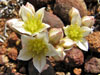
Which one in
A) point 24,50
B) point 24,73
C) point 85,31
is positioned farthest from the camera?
point 24,73

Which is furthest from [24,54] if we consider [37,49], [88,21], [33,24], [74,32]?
[88,21]

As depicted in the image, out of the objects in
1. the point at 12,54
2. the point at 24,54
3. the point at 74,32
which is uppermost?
the point at 74,32

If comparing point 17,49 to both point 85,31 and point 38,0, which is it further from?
point 85,31

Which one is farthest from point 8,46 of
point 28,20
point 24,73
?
point 28,20

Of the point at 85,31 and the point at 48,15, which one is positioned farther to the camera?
the point at 48,15

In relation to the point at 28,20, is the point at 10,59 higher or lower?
lower

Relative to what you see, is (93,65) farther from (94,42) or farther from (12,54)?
(12,54)

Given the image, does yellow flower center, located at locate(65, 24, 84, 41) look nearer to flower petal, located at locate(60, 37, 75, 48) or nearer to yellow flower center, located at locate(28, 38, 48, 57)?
flower petal, located at locate(60, 37, 75, 48)
